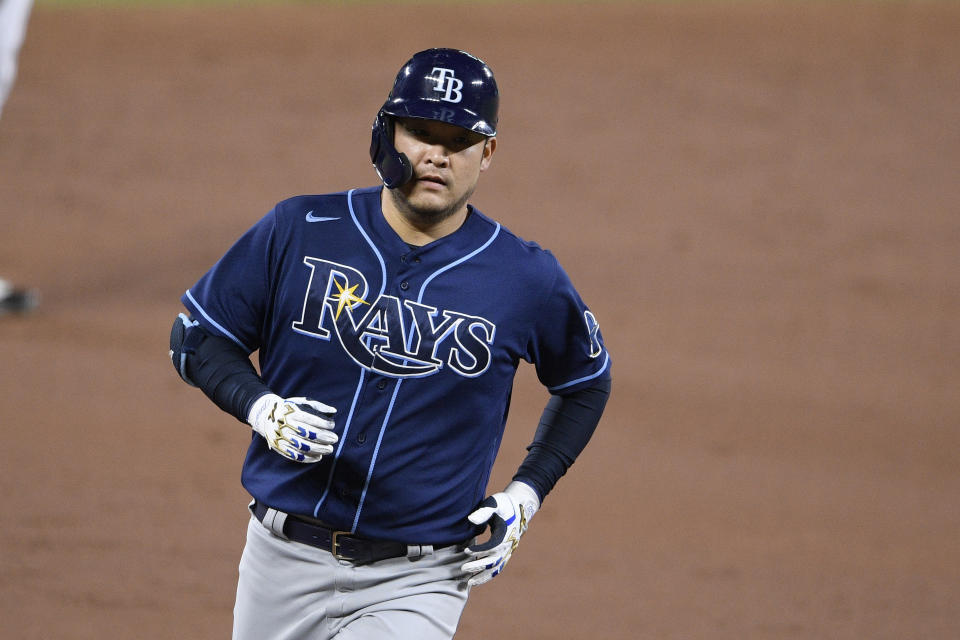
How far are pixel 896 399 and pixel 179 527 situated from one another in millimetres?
4208

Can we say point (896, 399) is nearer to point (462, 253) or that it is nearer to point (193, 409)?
point (193, 409)

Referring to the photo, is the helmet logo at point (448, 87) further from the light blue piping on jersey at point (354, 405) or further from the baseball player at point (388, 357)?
the light blue piping on jersey at point (354, 405)

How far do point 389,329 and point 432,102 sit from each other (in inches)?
20.5

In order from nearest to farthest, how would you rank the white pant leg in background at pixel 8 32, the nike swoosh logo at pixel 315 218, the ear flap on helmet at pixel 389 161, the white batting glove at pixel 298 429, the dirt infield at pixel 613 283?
the white batting glove at pixel 298 429 < the ear flap on helmet at pixel 389 161 < the nike swoosh logo at pixel 315 218 < the dirt infield at pixel 613 283 < the white pant leg in background at pixel 8 32

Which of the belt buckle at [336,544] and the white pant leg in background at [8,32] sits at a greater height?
the white pant leg in background at [8,32]

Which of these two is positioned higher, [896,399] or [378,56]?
[378,56]

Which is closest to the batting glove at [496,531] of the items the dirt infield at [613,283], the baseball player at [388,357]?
the baseball player at [388,357]

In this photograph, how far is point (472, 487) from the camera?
2758 millimetres

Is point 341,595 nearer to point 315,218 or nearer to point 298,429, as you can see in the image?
point 298,429

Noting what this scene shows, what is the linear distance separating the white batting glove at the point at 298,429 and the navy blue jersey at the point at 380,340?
0.16m

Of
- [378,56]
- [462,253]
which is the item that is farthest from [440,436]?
[378,56]

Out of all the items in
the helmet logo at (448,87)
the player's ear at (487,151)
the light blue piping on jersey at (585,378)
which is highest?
the helmet logo at (448,87)

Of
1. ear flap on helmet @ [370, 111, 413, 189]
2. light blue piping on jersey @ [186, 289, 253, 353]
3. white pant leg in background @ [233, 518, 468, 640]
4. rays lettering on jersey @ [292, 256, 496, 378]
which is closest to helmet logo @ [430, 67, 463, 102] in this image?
ear flap on helmet @ [370, 111, 413, 189]

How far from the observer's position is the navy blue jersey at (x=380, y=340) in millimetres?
2668
